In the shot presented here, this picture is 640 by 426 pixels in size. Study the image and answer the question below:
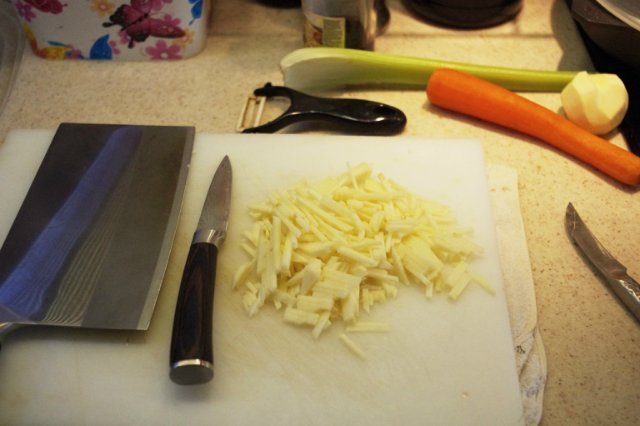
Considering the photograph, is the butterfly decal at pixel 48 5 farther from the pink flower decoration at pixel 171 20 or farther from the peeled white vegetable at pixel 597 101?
the peeled white vegetable at pixel 597 101

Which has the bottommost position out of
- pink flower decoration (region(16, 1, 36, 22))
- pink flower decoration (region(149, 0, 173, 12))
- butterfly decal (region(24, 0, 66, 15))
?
→ pink flower decoration (region(16, 1, 36, 22))

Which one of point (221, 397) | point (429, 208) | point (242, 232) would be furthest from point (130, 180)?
point (429, 208)

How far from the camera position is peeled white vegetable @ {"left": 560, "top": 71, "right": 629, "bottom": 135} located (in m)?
1.24

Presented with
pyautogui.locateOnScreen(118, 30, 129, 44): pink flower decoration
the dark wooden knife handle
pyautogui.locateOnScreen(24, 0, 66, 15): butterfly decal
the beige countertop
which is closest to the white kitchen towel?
the beige countertop

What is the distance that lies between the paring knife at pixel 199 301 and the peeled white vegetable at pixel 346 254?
6 centimetres

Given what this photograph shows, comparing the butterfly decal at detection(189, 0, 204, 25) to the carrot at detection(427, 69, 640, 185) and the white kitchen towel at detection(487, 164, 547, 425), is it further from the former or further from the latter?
the white kitchen towel at detection(487, 164, 547, 425)

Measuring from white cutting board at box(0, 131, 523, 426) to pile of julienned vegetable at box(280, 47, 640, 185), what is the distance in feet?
1.27

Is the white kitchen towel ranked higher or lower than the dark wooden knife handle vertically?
lower

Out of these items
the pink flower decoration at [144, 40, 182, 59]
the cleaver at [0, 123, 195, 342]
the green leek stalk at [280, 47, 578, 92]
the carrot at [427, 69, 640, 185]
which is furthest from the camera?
the pink flower decoration at [144, 40, 182, 59]

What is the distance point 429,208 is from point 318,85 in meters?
0.54

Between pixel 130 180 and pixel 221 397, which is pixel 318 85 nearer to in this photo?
pixel 130 180

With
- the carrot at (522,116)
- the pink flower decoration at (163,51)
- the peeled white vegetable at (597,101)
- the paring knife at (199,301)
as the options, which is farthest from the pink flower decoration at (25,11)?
the peeled white vegetable at (597,101)

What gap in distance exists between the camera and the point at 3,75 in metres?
1.52

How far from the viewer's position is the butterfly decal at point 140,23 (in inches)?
54.2
